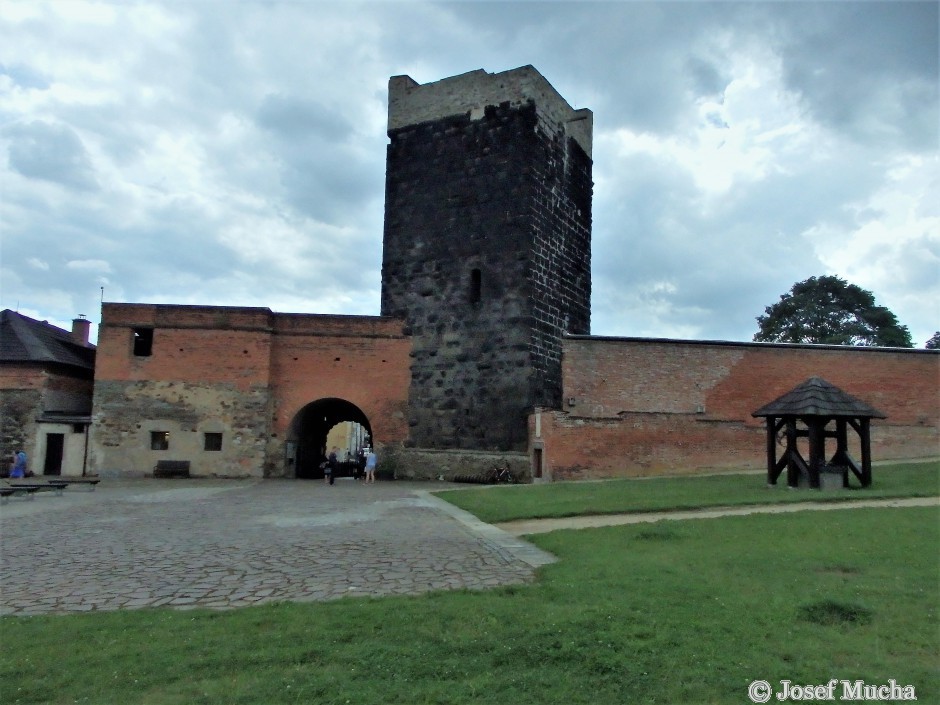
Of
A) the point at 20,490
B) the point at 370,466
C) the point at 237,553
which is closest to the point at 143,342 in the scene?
the point at 20,490

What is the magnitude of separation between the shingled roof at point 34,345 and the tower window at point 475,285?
1442 centimetres

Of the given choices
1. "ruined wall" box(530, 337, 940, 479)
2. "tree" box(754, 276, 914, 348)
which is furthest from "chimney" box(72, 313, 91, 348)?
"tree" box(754, 276, 914, 348)

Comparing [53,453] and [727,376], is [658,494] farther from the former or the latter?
[53,453]

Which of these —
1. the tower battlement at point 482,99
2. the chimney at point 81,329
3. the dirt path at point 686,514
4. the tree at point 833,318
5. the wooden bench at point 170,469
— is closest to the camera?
the dirt path at point 686,514

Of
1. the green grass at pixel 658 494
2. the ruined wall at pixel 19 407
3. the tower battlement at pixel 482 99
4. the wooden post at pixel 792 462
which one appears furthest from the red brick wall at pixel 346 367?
the wooden post at pixel 792 462

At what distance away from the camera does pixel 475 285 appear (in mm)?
22578

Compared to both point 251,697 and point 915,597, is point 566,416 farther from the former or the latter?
point 251,697

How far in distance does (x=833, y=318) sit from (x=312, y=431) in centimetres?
3313

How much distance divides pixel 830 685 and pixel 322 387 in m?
20.7

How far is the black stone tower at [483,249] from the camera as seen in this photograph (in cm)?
2173

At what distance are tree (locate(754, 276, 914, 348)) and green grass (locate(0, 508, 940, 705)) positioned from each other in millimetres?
40023

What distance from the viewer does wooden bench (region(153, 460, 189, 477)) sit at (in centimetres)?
2227

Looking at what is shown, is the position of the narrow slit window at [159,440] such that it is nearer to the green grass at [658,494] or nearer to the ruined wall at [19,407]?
the ruined wall at [19,407]

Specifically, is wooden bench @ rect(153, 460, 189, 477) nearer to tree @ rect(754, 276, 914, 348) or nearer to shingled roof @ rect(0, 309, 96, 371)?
shingled roof @ rect(0, 309, 96, 371)
